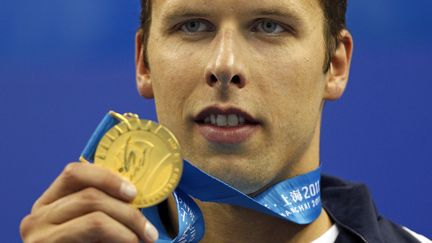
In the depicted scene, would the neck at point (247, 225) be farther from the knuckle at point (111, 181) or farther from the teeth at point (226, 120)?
the knuckle at point (111, 181)

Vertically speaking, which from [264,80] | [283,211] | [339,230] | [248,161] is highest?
[264,80]

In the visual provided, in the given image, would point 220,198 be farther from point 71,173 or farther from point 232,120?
point 71,173

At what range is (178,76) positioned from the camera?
2.72m

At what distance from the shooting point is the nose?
2535 millimetres

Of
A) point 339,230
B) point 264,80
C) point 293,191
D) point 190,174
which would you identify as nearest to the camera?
point 190,174

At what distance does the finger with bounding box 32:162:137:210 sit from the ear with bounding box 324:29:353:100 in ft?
4.34

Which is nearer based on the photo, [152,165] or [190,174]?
[152,165]

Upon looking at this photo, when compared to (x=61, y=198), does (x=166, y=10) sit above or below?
above

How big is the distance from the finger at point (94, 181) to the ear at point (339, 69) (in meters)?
1.32

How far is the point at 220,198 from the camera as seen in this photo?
102 inches

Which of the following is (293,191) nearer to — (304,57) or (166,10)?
(304,57)

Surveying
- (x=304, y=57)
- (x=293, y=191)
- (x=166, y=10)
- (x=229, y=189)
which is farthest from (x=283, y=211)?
(x=166, y=10)

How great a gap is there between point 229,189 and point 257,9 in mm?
616

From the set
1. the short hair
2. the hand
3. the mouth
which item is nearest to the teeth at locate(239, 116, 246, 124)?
the mouth
